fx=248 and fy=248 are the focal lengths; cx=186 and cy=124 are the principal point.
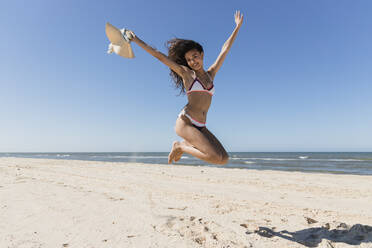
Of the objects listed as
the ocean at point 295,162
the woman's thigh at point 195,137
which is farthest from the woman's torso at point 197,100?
the ocean at point 295,162

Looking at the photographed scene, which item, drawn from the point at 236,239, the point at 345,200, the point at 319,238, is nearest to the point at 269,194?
the point at 345,200

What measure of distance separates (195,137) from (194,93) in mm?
687

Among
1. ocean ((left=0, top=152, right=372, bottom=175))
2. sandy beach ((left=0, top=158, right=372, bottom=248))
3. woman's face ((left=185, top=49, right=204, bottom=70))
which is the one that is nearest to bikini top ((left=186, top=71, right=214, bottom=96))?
woman's face ((left=185, top=49, right=204, bottom=70))

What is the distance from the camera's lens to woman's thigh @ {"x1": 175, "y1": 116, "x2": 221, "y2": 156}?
3413mm

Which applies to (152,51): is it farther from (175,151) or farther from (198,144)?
(175,151)

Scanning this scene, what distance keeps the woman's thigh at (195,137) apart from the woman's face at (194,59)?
0.89m

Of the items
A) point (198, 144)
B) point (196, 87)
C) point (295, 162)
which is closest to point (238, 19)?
point (196, 87)

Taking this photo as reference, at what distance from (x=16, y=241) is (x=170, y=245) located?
2056mm

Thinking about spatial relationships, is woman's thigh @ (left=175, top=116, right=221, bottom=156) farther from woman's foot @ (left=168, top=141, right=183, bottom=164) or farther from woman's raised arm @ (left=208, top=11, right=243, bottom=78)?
woman's raised arm @ (left=208, top=11, right=243, bottom=78)

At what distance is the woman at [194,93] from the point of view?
11.4 ft

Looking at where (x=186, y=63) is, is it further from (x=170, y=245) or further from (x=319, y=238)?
(x=319, y=238)

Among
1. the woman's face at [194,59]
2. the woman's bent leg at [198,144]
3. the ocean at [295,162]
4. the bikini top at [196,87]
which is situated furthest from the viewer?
the ocean at [295,162]

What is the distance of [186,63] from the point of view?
4.20 m

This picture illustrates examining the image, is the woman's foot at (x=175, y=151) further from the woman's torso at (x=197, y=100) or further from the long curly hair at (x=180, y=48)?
the long curly hair at (x=180, y=48)
